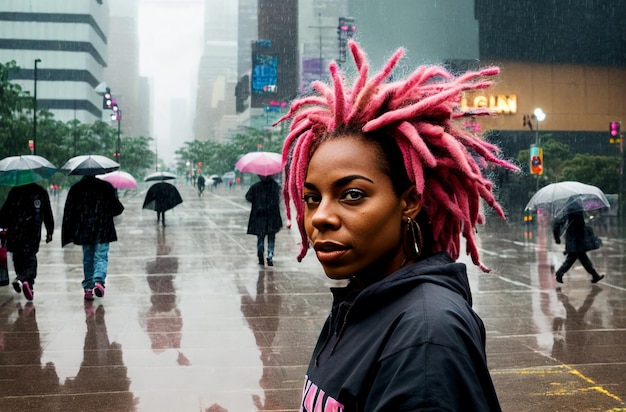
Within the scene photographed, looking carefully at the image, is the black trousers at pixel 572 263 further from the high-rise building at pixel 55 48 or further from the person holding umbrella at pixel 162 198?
the high-rise building at pixel 55 48

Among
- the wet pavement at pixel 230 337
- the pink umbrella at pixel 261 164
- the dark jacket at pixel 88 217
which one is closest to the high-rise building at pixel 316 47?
the pink umbrella at pixel 261 164

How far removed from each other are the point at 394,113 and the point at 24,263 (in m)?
9.75

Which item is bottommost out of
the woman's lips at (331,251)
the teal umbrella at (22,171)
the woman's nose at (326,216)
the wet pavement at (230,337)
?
the wet pavement at (230,337)

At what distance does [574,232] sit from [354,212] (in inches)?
442

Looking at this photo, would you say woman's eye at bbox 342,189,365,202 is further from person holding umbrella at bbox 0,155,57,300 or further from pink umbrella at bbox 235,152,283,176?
pink umbrella at bbox 235,152,283,176

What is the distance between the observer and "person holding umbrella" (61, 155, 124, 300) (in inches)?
413

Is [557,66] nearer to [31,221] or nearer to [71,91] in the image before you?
[31,221]

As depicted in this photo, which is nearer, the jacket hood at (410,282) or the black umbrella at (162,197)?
Answer: the jacket hood at (410,282)

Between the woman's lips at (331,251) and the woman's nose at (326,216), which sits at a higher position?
the woman's nose at (326,216)

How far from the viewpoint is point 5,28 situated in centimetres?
11294

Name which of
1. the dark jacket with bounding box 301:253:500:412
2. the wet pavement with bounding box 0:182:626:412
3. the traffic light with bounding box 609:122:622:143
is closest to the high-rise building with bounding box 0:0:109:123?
the traffic light with bounding box 609:122:622:143

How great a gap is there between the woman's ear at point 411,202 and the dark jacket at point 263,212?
12.7m

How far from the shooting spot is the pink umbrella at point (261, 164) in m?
15.4

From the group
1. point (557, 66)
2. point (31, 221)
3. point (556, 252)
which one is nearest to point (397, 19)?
point (557, 66)
